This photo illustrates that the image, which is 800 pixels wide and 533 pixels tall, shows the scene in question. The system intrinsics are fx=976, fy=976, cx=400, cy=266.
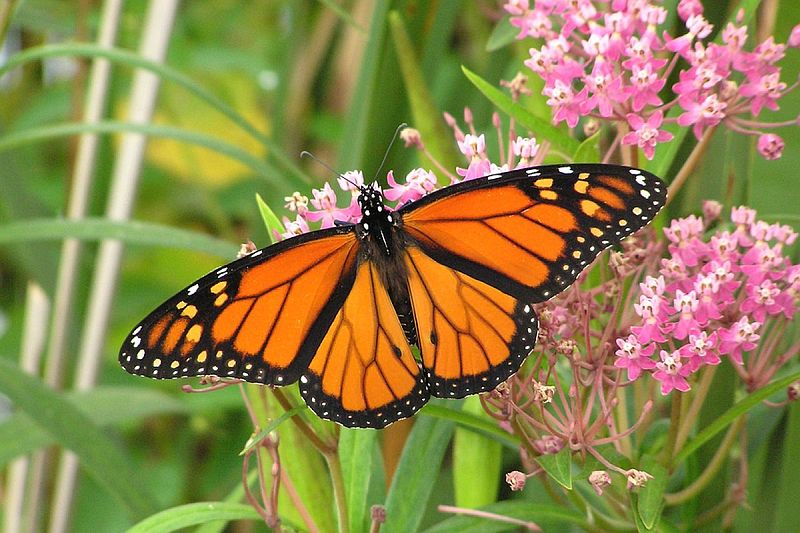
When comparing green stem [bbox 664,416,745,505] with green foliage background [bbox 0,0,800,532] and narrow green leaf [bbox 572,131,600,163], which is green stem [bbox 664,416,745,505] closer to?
green foliage background [bbox 0,0,800,532]

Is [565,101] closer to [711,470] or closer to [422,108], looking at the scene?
[422,108]

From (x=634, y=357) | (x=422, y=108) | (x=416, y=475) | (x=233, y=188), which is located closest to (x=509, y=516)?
(x=416, y=475)

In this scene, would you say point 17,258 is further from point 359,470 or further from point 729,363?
point 729,363

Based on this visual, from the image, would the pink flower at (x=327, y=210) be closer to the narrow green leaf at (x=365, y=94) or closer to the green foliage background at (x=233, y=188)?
the green foliage background at (x=233, y=188)

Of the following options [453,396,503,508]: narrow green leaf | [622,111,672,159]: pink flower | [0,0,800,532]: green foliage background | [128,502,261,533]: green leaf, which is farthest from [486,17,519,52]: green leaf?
[128,502,261,533]: green leaf

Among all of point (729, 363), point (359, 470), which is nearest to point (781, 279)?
point (729, 363)
